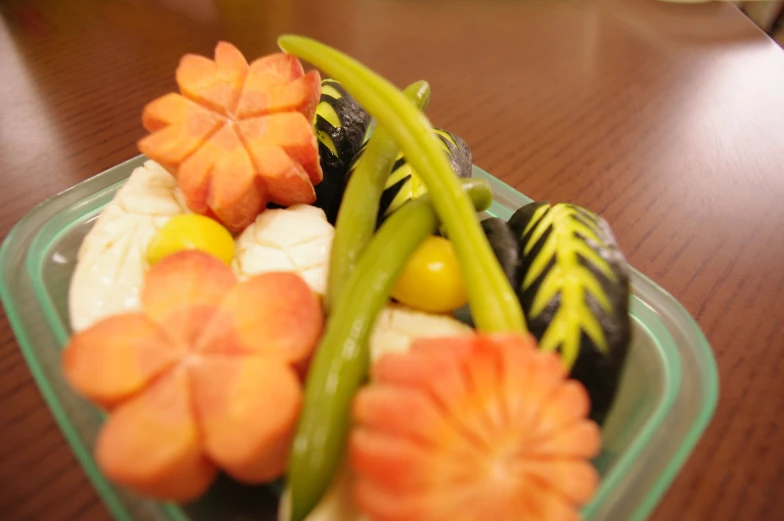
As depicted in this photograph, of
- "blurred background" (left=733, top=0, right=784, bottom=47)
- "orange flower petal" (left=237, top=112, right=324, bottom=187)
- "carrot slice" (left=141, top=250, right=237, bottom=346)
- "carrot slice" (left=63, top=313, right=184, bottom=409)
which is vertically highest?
"blurred background" (left=733, top=0, right=784, bottom=47)

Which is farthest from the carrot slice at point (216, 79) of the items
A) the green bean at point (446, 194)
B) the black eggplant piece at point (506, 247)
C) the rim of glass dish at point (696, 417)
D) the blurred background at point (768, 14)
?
the blurred background at point (768, 14)

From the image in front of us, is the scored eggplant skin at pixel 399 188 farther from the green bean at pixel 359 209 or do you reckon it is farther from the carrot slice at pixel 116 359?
the carrot slice at pixel 116 359

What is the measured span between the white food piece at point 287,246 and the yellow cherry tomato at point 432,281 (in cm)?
9

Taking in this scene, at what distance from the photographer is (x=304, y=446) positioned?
404mm

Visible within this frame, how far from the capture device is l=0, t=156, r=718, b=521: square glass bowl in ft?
1.53

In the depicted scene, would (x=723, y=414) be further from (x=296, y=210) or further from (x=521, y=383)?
(x=296, y=210)

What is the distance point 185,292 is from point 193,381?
0.09 m

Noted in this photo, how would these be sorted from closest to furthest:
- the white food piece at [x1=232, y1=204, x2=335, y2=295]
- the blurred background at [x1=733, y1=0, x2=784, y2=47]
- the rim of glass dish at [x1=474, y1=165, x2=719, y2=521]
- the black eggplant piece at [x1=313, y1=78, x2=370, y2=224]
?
the rim of glass dish at [x1=474, y1=165, x2=719, y2=521], the white food piece at [x1=232, y1=204, x2=335, y2=295], the black eggplant piece at [x1=313, y1=78, x2=370, y2=224], the blurred background at [x1=733, y1=0, x2=784, y2=47]

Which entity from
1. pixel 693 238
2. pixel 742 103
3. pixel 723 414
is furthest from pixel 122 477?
pixel 742 103

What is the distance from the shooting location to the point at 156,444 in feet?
1.26

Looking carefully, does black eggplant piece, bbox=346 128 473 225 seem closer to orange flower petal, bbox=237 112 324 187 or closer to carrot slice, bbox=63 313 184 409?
orange flower petal, bbox=237 112 324 187

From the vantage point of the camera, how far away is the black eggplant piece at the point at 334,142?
2.33 feet

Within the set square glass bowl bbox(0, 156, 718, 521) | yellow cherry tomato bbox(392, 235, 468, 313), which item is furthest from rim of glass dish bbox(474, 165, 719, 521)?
yellow cherry tomato bbox(392, 235, 468, 313)

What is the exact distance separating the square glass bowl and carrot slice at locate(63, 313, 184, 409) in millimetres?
81
